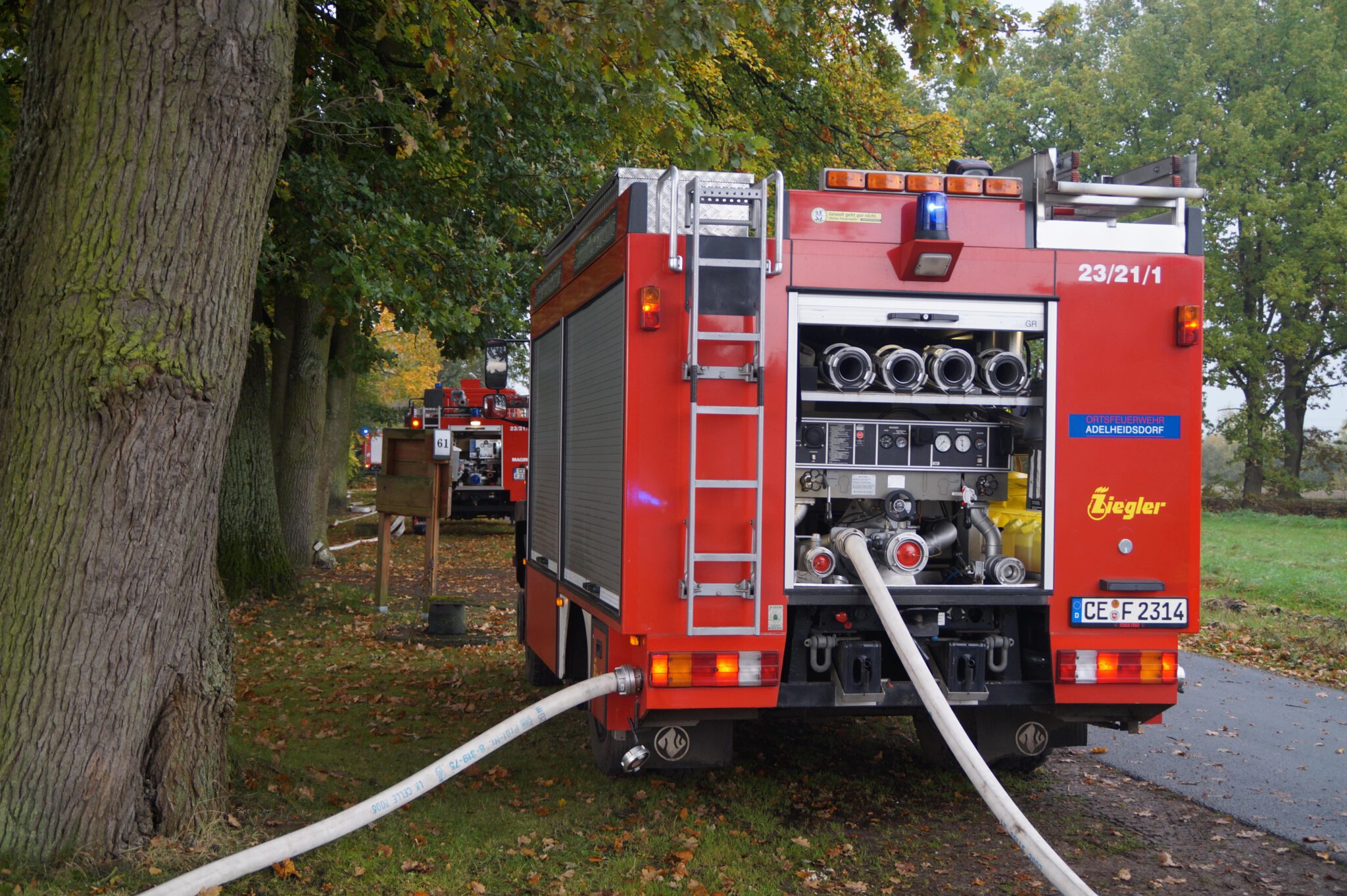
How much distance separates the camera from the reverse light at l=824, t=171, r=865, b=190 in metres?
5.47

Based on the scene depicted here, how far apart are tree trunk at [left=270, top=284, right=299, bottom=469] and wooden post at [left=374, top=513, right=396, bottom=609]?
307 centimetres

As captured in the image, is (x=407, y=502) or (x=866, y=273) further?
(x=407, y=502)

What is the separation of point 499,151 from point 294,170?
2208 mm

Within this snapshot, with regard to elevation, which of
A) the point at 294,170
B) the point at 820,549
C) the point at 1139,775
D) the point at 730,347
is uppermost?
the point at 294,170

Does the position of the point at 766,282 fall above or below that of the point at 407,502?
above

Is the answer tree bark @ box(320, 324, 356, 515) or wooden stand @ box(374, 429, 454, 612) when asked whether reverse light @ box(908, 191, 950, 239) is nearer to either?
wooden stand @ box(374, 429, 454, 612)

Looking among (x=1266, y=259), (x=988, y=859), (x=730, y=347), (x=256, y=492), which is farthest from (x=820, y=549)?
(x=1266, y=259)

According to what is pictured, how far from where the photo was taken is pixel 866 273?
5.40m

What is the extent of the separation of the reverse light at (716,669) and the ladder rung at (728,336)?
53.4 inches

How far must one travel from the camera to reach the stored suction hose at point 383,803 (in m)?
4.21

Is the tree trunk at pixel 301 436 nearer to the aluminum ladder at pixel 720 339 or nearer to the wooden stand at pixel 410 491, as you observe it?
the wooden stand at pixel 410 491

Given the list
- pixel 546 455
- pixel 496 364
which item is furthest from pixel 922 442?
pixel 496 364

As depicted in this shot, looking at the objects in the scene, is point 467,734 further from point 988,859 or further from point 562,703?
point 988,859

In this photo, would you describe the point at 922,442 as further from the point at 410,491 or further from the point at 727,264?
the point at 410,491
